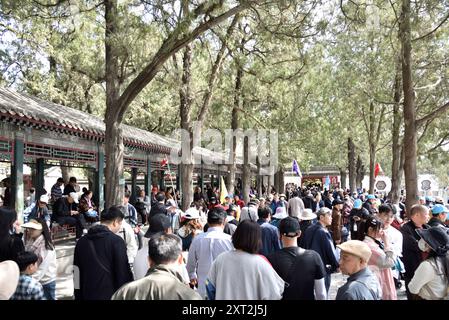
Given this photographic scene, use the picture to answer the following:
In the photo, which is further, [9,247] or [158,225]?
[158,225]

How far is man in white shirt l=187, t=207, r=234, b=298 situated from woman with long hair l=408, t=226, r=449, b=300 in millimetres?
2139

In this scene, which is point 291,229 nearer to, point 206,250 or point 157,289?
point 206,250

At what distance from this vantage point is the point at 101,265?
4.88 m

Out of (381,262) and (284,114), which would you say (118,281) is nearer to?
(381,262)

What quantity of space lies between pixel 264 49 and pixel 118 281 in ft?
45.5

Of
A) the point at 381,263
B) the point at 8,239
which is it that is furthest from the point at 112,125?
the point at 381,263

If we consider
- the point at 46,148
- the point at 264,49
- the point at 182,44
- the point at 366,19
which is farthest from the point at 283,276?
the point at 264,49

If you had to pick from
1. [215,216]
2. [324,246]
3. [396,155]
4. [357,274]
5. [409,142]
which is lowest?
[324,246]

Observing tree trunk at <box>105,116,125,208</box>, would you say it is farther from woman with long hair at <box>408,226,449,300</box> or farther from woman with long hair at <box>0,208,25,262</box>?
woman with long hair at <box>408,226,449,300</box>

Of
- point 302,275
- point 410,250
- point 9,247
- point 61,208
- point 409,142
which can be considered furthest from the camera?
point 61,208

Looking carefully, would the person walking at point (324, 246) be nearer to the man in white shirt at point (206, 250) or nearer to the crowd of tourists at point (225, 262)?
the crowd of tourists at point (225, 262)

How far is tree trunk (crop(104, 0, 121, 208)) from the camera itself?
9.80m

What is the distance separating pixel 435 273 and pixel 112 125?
7.05 m

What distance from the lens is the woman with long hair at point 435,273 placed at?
439 centimetres
